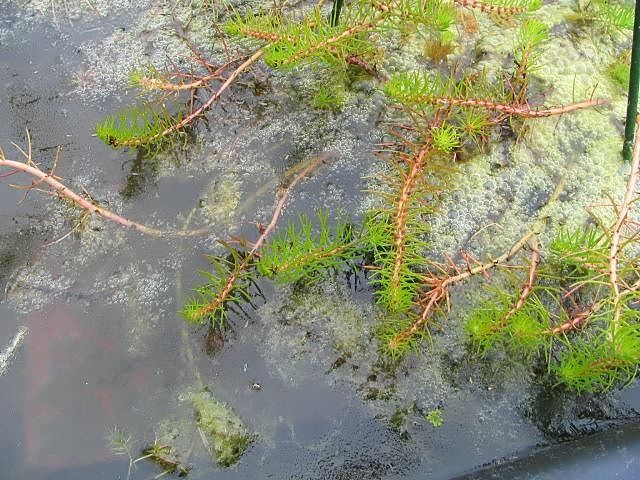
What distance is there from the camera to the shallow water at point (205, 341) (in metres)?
1.38

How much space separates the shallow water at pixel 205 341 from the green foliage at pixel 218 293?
4cm

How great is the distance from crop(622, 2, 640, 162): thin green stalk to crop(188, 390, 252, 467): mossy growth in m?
1.38

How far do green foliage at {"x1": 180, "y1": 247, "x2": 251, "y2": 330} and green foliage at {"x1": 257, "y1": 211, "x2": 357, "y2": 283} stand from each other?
63 mm

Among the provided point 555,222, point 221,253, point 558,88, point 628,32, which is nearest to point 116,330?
point 221,253

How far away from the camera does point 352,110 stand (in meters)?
1.86

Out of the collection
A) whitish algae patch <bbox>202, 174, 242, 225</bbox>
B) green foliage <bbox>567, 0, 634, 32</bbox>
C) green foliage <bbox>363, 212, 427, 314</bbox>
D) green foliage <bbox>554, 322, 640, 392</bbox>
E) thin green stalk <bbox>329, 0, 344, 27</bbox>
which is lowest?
green foliage <bbox>554, 322, 640, 392</bbox>

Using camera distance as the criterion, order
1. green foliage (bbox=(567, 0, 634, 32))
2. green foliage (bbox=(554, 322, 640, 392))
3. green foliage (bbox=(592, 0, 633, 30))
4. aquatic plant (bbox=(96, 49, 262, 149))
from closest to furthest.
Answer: green foliage (bbox=(554, 322, 640, 392))
aquatic plant (bbox=(96, 49, 262, 149))
green foliage (bbox=(592, 0, 633, 30))
green foliage (bbox=(567, 0, 634, 32))

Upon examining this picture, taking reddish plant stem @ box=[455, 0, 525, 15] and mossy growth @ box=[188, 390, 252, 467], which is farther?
reddish plant stem @ box=[455, 0, 525, 15]

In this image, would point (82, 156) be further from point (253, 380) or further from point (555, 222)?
point (555, 222)

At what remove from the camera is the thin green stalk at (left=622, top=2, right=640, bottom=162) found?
1531 mm

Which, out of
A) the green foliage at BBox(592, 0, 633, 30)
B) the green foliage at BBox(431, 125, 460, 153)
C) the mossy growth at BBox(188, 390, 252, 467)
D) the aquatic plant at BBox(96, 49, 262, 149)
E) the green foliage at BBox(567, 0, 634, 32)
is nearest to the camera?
the mossy growth at BBox(188, 390, 252, 467)

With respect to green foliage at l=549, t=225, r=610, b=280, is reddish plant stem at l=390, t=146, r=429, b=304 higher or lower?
higher

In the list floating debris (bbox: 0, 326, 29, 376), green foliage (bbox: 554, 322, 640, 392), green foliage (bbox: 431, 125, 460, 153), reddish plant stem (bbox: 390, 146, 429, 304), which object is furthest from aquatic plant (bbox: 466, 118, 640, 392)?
floating debris (bbox: 0, 326, 29, 376)

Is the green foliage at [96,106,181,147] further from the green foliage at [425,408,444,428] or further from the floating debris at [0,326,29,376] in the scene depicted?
the green foliage at [425,408,444,428]
